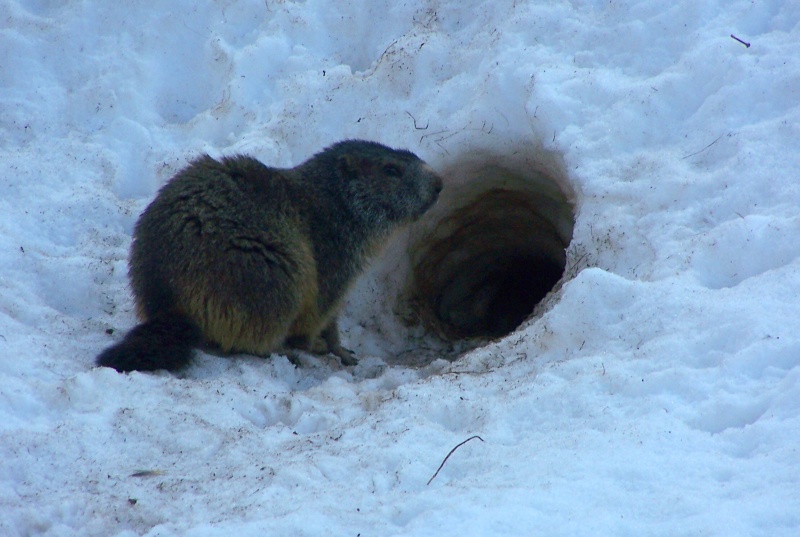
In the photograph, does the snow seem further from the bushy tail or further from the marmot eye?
the marmot eye

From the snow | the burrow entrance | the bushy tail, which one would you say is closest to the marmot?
the bushy tail

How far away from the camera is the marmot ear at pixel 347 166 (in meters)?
6.41

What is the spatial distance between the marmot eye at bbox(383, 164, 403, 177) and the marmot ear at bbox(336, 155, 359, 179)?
273mm

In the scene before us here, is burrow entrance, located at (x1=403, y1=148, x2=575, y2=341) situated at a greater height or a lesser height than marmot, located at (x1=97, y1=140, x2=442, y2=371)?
lesser

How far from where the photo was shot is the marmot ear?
641 cm

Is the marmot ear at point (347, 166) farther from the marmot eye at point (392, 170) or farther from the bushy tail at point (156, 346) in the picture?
the bushy tail at point (156, 346)

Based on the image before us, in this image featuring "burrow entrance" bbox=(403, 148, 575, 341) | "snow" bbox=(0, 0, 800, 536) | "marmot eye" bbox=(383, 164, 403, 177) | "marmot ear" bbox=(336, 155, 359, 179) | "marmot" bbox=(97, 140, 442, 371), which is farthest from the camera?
"burrow entrance" bbox=(403, 148, 575, 341)

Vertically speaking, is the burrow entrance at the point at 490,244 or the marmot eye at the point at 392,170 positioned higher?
the marmot eye at the point at 392,170

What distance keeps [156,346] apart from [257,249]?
103 centimetres

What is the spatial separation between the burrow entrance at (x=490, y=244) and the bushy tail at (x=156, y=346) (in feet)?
9.76

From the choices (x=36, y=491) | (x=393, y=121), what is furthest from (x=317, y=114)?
(x=36, y=491)

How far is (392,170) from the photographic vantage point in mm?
6590

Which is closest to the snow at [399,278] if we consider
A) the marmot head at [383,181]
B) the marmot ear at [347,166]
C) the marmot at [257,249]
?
the marmot at [257,249]

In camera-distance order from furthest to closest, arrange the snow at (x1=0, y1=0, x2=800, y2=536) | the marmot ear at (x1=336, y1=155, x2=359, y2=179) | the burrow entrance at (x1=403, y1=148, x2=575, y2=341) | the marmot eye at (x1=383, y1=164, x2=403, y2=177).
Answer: the burrow entrance at (x1=403, y1=148, x2=575, y2=341), the marmot eye at (x1=383, y1=164, x2=403, y2=177), the marmot ear at (x1=336, y1=155, x2=359, y2=179), the snow at (x1=0, y1=0, x2=800, y2=536)
